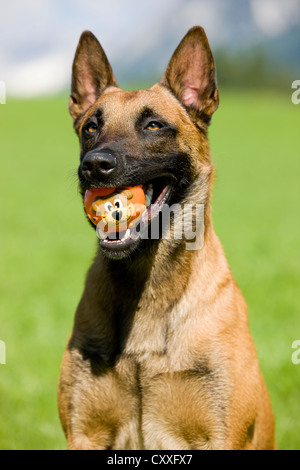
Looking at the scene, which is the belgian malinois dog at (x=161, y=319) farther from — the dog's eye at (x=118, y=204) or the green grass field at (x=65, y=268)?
the green grass field at (x=65, y=268)

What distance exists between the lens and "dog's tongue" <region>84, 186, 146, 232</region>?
3305 millimetres

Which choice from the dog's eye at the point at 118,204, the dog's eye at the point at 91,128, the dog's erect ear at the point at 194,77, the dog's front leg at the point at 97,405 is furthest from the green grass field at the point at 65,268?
the dog's front leg at the point at 97,405

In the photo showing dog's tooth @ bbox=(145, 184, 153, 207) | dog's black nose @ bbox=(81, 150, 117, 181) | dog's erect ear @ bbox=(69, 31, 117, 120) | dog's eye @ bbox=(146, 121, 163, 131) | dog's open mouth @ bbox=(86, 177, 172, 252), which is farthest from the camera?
dog's erect ear @ bbox=(69, 31, 117, 120)

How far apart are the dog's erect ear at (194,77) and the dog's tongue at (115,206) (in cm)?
88

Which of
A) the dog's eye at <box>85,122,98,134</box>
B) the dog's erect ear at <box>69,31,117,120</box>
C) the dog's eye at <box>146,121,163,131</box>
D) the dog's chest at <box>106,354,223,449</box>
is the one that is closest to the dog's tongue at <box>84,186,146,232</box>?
the dog's eye at <box>146,121,163,131</box>

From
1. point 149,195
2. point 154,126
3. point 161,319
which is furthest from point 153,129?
point 161,319

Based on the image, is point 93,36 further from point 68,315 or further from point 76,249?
point 76,249

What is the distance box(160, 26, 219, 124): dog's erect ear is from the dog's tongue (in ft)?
2.90

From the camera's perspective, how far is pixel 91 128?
151 inches

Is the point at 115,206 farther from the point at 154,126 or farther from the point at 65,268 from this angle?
the point at 65,268

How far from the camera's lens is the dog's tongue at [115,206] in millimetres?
3305

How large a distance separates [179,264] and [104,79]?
155cm

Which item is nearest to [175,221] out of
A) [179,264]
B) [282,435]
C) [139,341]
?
[179,264]

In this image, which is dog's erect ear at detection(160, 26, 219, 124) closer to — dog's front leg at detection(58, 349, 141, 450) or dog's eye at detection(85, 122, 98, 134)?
dog's eye at detection(85, 122, 98, 134)
